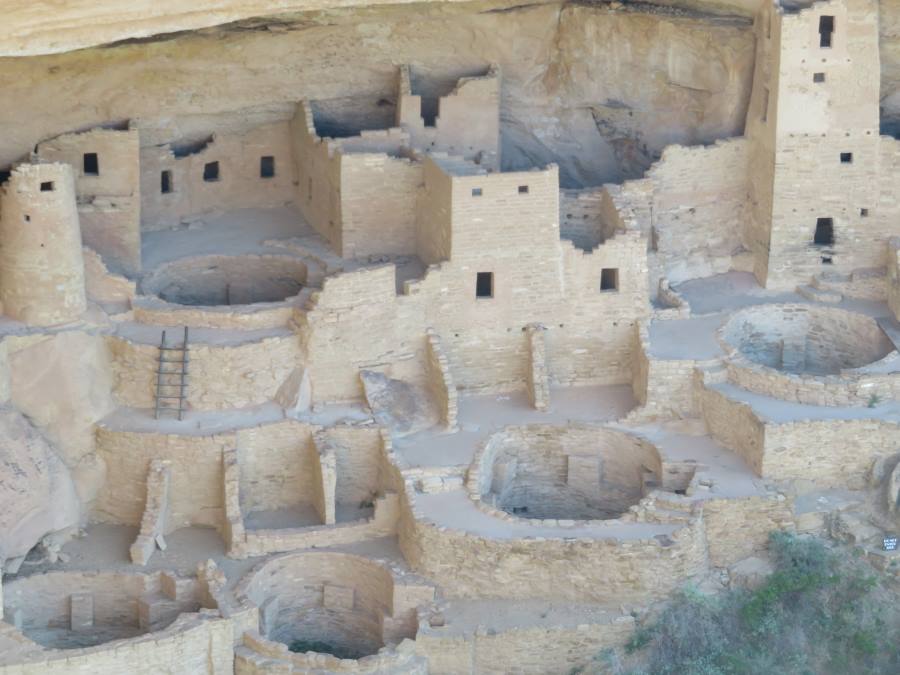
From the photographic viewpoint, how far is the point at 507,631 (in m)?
25.3

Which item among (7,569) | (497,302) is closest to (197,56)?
(497,302)

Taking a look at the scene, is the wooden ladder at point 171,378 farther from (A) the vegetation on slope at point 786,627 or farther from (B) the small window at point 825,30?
(B) the small window at point 825,30

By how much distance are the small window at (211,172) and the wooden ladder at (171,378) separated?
4.14 meters

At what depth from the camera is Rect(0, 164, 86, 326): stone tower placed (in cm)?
2628

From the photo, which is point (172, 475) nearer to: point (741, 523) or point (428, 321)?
point (428, 321)

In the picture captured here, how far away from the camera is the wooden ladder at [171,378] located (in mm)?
26750

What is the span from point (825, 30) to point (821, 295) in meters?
3.25

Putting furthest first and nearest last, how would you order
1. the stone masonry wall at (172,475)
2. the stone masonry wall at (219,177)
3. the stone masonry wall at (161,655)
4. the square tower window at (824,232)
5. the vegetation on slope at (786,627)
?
1. the stone masonry wall at (219,177)
2. the square tower window at (824,232)
3. the stone masonry wall at (172,475)
4. the vegetation on slope at (786,627)
5. the stone masonry wall at (161,655)

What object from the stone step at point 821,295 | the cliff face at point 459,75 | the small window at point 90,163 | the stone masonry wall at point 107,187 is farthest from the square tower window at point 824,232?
the small window at point 90,163

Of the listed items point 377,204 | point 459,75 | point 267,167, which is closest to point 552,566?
point 377,204

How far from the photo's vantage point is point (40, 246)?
26.5 metres

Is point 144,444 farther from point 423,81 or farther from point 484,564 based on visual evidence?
point 423,81

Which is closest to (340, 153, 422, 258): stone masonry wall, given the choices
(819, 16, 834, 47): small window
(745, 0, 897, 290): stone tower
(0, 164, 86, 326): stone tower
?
(0, 164, 86, 326): stone tower

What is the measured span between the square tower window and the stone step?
2.13ft
